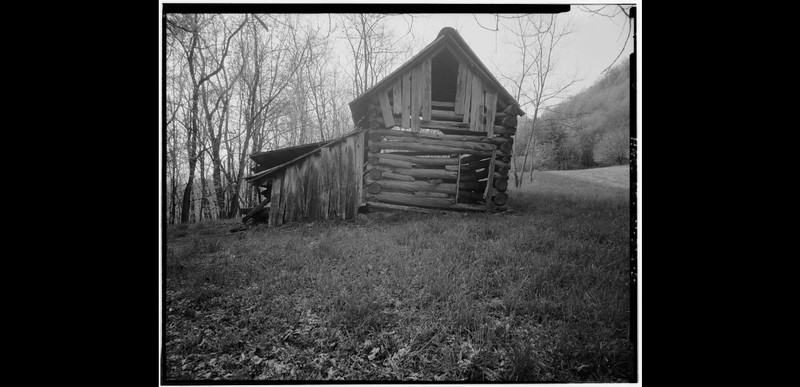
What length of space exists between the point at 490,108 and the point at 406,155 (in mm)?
2241

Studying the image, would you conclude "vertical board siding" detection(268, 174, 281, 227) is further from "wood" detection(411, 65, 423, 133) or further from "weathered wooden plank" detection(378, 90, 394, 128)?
"wood" detection(411, 65, 423, 133)

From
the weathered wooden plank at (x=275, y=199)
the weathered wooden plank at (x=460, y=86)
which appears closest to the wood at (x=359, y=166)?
the weathered wooden plank at (x=275, y=199)

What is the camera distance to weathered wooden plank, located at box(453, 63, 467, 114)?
234 inches

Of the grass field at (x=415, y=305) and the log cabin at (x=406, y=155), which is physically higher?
the log cabin at (x=406, y=155)

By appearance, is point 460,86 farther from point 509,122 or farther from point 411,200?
point 411,200

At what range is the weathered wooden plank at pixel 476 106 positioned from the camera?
6062 millimetres

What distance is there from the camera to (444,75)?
22.4ft

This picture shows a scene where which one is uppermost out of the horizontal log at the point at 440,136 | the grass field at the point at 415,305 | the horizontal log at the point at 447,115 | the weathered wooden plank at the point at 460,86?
the weathered wooden plank at the point at 460,86

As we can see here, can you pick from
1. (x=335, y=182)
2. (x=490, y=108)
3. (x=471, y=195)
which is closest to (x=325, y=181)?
(x=335, y=182)

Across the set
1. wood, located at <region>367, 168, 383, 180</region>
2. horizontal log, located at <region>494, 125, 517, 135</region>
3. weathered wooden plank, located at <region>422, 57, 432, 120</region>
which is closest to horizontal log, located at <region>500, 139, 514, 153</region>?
horizontal log, located at <region>494, 125, 517, 135</region>

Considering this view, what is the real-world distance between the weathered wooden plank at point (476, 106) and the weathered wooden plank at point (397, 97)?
167 centimetres

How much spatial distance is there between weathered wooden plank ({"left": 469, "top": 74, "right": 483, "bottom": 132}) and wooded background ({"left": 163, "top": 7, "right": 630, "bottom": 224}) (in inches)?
41.3

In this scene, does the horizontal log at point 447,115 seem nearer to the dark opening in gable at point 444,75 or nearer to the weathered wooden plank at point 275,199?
the dark opening in gable at point 444,75
